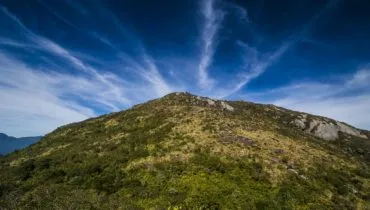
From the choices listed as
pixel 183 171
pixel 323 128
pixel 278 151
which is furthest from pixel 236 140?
pixel 323 128

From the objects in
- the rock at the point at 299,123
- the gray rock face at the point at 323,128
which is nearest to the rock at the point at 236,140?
the rock at the point at 299,123

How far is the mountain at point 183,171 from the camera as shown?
29.6 m

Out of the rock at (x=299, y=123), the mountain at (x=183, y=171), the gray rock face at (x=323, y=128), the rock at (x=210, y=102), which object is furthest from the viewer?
the rock at (x=210, y=102)

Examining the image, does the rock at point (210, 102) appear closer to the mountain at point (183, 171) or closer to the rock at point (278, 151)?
the mountain at point (183, 171)

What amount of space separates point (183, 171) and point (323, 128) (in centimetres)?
5849

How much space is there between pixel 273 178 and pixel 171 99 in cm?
4512

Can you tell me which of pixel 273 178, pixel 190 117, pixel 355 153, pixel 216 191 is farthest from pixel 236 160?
pixel 355 153

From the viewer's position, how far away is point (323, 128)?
79562mm

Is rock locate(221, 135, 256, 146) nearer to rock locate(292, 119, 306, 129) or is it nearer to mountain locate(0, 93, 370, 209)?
mountain locate(0, 93, 370, 209)

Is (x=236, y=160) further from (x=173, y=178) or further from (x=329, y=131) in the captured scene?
(x=329, y=131)

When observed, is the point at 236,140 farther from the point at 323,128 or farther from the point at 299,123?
the point at 323,128

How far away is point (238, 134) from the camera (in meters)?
48.5

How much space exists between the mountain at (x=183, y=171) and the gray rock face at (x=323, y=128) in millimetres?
29135

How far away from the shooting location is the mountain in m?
29.6
